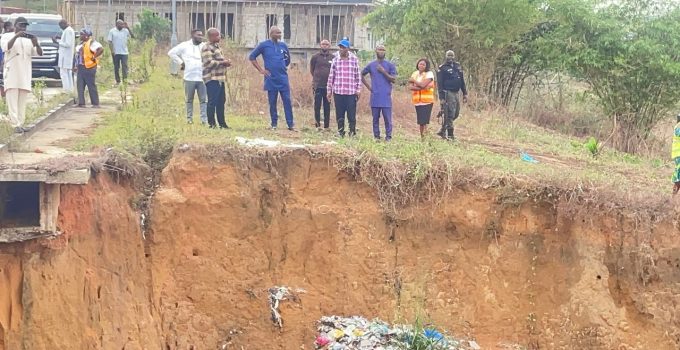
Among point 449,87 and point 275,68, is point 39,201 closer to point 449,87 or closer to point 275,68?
point 275,68

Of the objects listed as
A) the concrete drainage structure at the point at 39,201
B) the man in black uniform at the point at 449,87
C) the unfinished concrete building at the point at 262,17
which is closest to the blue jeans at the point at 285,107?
the man in black uniform at the point at 449,87

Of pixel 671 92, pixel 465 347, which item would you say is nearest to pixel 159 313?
pixel 465 347

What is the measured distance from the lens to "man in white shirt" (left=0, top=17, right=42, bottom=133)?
8.98 meters

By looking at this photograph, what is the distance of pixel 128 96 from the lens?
510 inches

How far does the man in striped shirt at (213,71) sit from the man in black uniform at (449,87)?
3.01m

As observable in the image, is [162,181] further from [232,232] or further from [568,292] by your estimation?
[568,292]

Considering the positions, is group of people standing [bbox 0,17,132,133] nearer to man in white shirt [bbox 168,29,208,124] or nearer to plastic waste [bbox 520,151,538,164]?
man in white shirt [bbox 168,29,208,124]

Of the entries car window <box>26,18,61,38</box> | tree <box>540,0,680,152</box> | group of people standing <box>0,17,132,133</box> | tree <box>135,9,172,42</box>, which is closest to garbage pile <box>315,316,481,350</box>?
group of people standing <box>0,17,132,133</box>

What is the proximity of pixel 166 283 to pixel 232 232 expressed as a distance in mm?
844

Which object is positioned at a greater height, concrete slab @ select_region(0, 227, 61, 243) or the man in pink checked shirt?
the man in pink checked shirt

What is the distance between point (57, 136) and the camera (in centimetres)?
897

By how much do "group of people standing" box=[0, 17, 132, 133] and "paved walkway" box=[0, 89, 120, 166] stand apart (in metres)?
0.32

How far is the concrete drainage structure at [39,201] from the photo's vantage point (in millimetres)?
6672

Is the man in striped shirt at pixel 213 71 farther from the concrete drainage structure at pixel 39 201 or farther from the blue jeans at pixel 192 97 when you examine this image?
the concrete drainage structure at pixel 39 201
